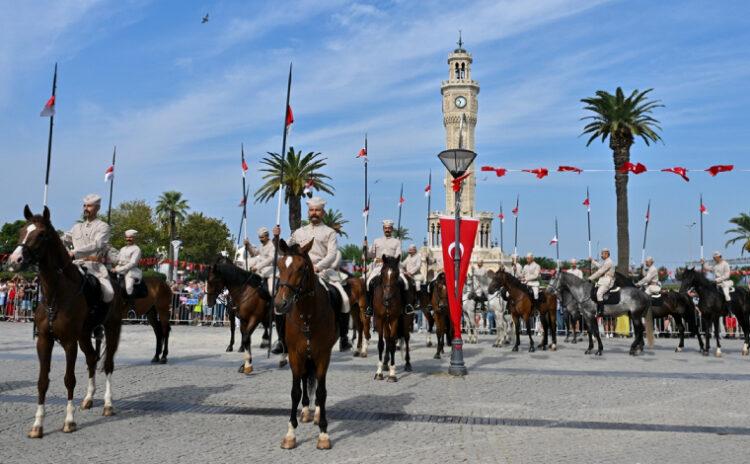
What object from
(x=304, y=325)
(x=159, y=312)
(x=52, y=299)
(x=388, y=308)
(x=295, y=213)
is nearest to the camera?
(x=304, y=325)

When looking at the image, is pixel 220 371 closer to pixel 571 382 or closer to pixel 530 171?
pixel 571 382

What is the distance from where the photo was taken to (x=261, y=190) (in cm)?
5206

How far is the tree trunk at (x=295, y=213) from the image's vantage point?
47.1m

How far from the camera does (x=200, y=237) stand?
268 feet

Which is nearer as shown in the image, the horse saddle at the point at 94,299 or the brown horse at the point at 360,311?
the horse saddle at the point at 94,299

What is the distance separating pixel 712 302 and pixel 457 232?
31.8 ft

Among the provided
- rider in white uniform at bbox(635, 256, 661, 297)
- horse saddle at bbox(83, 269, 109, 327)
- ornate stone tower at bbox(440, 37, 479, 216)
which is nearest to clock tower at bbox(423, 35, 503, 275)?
ornate stone tower at bbox(440, 37, 479, 216)

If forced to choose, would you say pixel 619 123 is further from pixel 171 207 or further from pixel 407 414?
pixel 171 207

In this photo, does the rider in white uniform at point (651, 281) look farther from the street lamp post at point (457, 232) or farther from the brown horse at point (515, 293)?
the street lamp post at point (457, 232)

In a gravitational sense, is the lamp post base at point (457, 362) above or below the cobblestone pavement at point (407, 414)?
above

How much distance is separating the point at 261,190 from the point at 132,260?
41.1 meters

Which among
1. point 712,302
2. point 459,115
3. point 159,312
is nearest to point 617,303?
point 712,302

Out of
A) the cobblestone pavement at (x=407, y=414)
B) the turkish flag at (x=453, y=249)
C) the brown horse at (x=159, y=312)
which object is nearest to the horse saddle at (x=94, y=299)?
the cobblestone pavement at (x=407, y=414)

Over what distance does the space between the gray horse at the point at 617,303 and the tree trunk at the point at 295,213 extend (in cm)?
2888
